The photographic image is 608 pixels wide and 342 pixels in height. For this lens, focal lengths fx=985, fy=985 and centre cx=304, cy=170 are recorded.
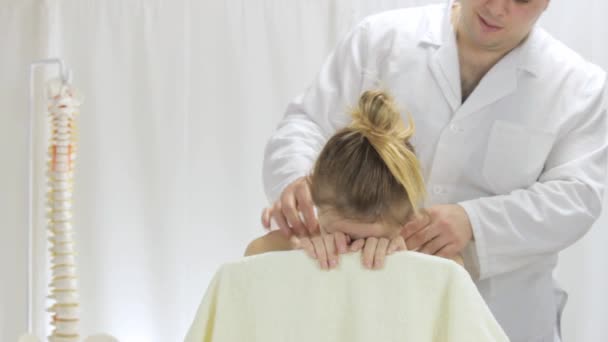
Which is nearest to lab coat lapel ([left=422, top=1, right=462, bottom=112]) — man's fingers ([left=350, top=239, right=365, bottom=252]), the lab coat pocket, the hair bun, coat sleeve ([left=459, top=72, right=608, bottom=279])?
the lab coat pocket

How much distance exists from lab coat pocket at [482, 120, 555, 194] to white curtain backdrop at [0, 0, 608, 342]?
4.03 ft

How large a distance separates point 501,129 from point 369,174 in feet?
2.23

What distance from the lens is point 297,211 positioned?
1739mm

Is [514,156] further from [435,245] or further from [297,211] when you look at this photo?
[297,211]

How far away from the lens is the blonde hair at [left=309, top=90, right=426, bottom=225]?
1494 millimetres

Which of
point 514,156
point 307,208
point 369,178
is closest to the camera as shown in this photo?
point 369,178

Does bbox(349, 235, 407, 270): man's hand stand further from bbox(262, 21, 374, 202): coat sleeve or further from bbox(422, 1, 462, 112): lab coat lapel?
bbox(422, 1, 462, 112): lab coat lapel

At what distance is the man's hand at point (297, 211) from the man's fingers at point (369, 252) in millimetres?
310

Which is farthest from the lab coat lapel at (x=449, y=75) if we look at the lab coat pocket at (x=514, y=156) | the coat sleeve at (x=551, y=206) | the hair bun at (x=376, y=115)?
the hair bun at (x=376, y=115)

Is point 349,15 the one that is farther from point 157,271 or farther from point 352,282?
point 352,282

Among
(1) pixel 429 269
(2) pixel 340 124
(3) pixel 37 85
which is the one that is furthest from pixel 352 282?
(3) pixel 37 85

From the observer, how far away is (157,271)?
3416mm

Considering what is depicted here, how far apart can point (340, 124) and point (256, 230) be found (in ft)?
4.21

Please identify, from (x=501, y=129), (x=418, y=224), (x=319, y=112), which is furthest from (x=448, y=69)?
(x=418, y=224)
